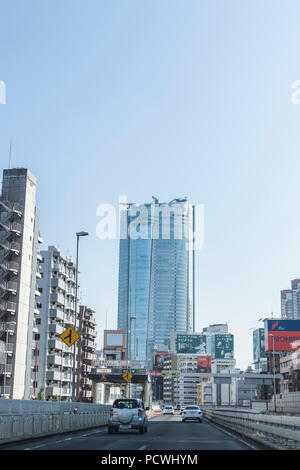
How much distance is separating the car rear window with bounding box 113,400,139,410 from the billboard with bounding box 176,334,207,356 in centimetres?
14490

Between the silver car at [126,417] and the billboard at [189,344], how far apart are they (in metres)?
145

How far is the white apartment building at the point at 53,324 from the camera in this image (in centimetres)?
10119

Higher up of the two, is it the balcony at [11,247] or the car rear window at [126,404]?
the balcony at [11,247]

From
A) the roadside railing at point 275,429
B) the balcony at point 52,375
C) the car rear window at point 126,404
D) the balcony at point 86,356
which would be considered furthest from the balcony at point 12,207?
the roadside railing at point 275,429

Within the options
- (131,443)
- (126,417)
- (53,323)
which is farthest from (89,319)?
(131,443)

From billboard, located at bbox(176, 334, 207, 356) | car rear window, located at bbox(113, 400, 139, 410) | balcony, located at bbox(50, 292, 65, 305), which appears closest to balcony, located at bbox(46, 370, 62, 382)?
balcony, located at bbox(50, 292, 65, 305)

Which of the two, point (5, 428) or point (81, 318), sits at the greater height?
point (81, 318)

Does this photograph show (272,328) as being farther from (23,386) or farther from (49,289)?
(23,386)

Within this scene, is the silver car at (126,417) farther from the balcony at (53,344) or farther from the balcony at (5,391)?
the balcony at (53,344)

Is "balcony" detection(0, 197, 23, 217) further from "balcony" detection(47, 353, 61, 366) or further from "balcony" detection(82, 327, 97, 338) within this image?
"balcony" detection(82, 327, 97, 338)

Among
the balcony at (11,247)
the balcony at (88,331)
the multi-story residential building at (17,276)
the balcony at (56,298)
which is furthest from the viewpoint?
the balcony at (88,331)
